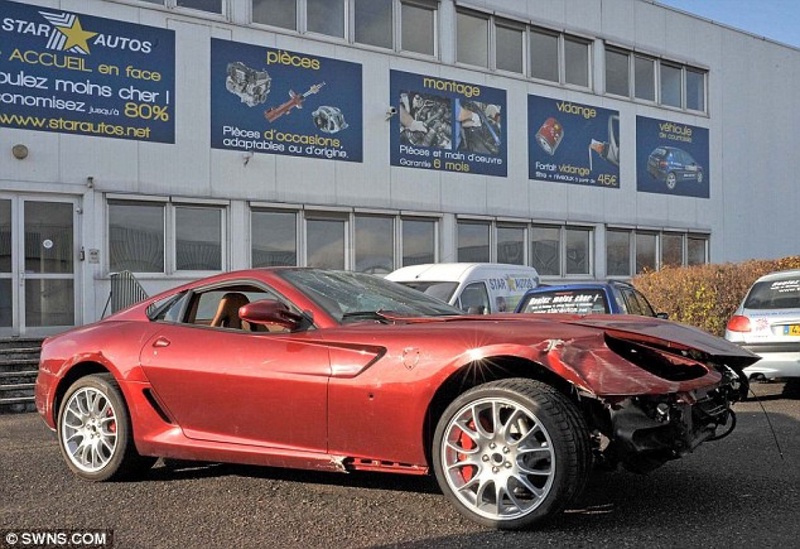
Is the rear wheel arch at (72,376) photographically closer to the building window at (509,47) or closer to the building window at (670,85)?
the building window at (509,47)

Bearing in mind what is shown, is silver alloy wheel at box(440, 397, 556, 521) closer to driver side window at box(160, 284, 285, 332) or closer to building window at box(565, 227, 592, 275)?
driver side window at box(160, 284, 285, 332)

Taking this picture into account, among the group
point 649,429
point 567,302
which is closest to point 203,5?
point 567,302

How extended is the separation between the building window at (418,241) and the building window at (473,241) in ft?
2.39

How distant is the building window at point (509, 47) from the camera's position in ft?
62.1

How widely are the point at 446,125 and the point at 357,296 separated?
1296 cm

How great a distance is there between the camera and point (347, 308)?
5.01 m

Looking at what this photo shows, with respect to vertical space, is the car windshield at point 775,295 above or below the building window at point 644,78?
below

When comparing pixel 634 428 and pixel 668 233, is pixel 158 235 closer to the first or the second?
pixel 634 428

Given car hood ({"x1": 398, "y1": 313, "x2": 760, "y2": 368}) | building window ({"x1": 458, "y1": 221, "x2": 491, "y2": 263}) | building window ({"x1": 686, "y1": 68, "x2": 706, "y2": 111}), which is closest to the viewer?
car hood ({"x1": 398, "y1": 313, "x2": 760, "y2": 368})

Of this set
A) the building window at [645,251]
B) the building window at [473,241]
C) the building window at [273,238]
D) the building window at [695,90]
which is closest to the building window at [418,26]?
the building window at [473,241]

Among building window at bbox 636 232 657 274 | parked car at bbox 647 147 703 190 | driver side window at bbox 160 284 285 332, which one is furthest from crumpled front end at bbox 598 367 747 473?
parked car at bbox 647 147 703 190

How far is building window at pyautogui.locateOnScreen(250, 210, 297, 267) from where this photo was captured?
1526 cm

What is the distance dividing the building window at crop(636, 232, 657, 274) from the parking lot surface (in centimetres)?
1578

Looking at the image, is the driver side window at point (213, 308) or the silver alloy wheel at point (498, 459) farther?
the driver side window at point (213, 308)
